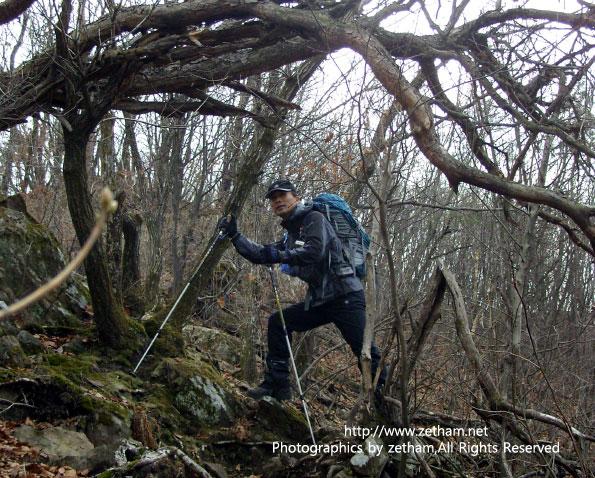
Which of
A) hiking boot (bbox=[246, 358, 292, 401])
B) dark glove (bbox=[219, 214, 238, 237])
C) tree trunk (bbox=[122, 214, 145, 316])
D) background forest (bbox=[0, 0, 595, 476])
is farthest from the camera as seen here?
tree trunk (bbox=[122, 214, 145, 316])

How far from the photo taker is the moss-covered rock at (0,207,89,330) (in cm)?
578

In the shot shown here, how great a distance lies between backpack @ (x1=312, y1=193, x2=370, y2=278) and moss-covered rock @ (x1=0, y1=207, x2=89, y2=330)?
124 inches

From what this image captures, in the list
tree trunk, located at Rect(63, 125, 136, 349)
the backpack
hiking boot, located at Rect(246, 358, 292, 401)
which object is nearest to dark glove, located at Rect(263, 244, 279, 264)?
the backpack

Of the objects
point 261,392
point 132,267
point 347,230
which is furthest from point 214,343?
point 347,230

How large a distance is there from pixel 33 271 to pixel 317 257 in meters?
3.29

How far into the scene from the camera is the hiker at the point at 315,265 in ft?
16.8

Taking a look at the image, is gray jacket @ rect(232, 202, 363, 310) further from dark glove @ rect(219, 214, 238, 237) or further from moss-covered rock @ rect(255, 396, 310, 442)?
moss-covered rock @ rect(255, 396, 310, 442)

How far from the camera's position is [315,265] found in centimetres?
531

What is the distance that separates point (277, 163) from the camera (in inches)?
392

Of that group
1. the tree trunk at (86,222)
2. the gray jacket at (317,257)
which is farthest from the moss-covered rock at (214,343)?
the gray jacket at (317,257)

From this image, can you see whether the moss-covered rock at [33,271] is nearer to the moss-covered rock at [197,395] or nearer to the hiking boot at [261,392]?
the moss-covered rock at [197,395]

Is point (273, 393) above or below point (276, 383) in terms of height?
below

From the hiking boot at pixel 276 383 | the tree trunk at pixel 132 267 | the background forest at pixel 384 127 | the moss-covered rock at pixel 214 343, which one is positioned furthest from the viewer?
the moss-covered rock at pixel 214 343

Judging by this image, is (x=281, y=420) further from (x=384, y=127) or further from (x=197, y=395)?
(x=384, y=127)
